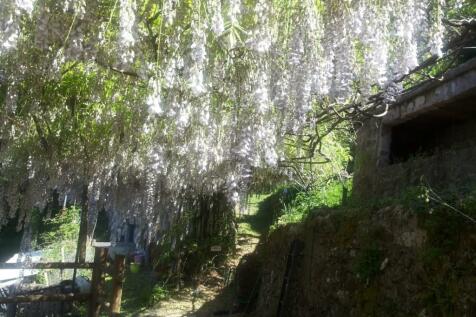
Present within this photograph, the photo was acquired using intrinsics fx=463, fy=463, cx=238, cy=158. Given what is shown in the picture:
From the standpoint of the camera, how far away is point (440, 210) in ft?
11.0

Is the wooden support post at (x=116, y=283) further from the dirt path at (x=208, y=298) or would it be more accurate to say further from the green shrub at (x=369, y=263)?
the dirt path at (x=208, y=298)

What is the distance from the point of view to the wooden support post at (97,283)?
4984 mm

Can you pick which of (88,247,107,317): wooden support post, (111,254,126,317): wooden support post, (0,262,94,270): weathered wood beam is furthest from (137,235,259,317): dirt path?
(0,262,94,270): weathered wood beam

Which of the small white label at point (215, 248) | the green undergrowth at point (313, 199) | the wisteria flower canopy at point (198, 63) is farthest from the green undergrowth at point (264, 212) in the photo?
the wisteria flower canopy at point (198, 63)

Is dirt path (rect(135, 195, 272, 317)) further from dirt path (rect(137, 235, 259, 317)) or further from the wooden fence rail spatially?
the wooden fence rail

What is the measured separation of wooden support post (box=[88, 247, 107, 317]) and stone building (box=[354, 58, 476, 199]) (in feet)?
10.8

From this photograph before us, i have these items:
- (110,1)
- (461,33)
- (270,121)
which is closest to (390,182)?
Answer: (461,33)

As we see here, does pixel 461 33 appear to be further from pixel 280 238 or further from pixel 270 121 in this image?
pixel 280 238

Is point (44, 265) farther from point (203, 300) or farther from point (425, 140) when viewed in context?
point (425, 140)

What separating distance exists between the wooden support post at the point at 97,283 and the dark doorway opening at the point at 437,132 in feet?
12.2

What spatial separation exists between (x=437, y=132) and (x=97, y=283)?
4534 mm

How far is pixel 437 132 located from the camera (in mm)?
5961

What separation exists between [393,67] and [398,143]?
11.5 feet

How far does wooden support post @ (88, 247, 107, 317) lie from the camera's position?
4984 mm
